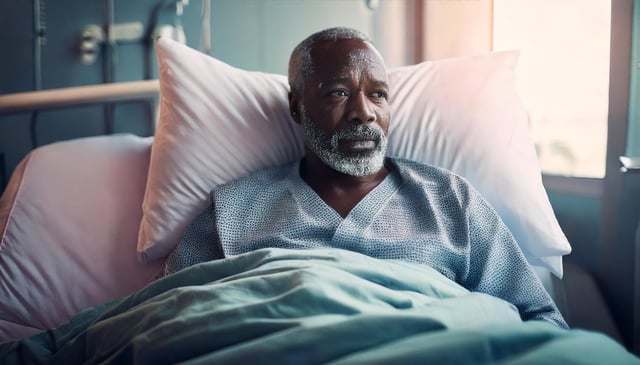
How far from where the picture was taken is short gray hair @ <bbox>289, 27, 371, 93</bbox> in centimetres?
130

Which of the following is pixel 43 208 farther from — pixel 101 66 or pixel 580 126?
pixel 580 126

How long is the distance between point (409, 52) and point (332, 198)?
3.16 feet

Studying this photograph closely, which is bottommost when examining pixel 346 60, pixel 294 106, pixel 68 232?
pixel 68 232

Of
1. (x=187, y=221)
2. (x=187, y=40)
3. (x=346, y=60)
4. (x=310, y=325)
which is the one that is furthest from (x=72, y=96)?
(x=310, y=325)

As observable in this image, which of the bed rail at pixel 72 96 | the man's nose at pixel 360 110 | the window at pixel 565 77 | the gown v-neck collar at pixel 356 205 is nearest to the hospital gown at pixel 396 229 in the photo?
the gown v-neck collar at pixel 356 205

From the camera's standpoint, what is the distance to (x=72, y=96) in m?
1.63

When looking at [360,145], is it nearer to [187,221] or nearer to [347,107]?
[347,107]

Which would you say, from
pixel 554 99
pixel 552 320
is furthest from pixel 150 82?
pixel 552 320

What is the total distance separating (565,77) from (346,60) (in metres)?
0.64

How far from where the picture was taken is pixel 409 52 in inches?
80.3

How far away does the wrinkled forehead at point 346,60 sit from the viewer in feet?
4.11

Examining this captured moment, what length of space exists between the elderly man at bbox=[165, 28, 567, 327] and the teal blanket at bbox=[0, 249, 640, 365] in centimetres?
17

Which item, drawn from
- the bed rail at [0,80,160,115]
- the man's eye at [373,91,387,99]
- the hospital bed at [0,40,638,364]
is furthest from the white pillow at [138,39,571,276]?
the bed rail at [0,80,160,115]

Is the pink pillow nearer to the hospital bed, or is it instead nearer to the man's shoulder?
A: the hospital bed
